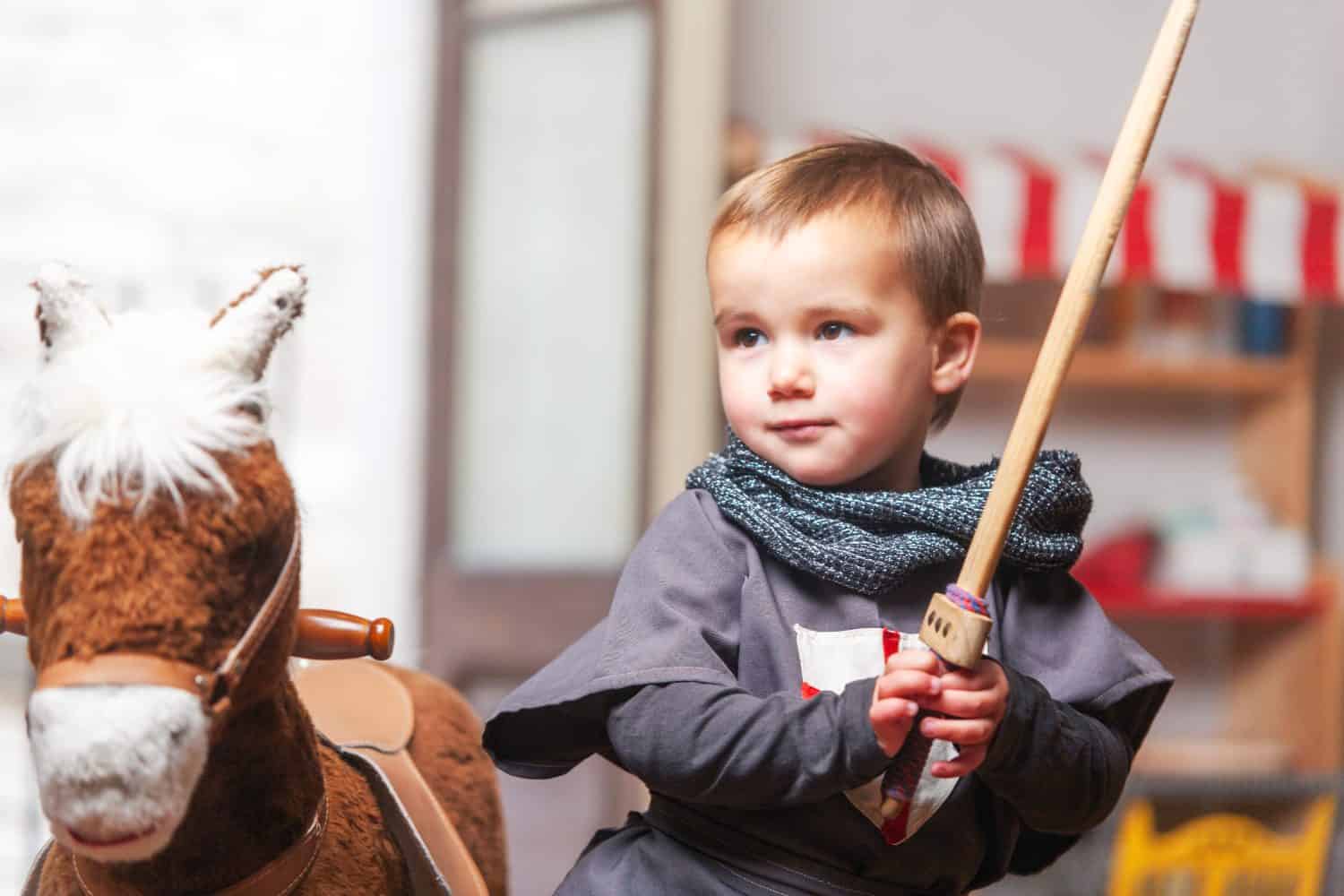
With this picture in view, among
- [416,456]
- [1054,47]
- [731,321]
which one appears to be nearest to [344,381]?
[416,456]

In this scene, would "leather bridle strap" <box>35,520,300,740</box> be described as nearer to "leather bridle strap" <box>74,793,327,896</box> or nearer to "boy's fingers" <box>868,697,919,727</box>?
"leather bridle strap" <box>74,793,327,896</box>

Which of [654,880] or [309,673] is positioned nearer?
[654,880]

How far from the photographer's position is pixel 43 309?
75cm

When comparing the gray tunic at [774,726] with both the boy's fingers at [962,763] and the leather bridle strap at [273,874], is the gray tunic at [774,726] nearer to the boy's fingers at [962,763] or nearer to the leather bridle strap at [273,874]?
the boy's fingers at [962,763]

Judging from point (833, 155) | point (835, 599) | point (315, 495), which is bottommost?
point (315, 495)

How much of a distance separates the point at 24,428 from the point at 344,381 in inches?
95.1

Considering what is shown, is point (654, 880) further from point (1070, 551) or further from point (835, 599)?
point (1070, 551)

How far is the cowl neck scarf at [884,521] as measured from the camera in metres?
0.87

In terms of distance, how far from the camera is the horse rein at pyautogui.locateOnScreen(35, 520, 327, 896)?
2.14 feet

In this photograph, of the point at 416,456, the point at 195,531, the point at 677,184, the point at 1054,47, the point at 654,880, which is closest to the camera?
the point at 195,531

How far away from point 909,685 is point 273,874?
14.2 inches

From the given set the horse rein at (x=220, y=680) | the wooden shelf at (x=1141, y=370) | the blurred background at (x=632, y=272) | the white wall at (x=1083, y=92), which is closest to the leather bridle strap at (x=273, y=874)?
the horse rein at (x=220, y=680)

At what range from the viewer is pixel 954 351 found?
37.1 inches

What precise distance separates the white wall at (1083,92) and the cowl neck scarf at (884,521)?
8.39ft
